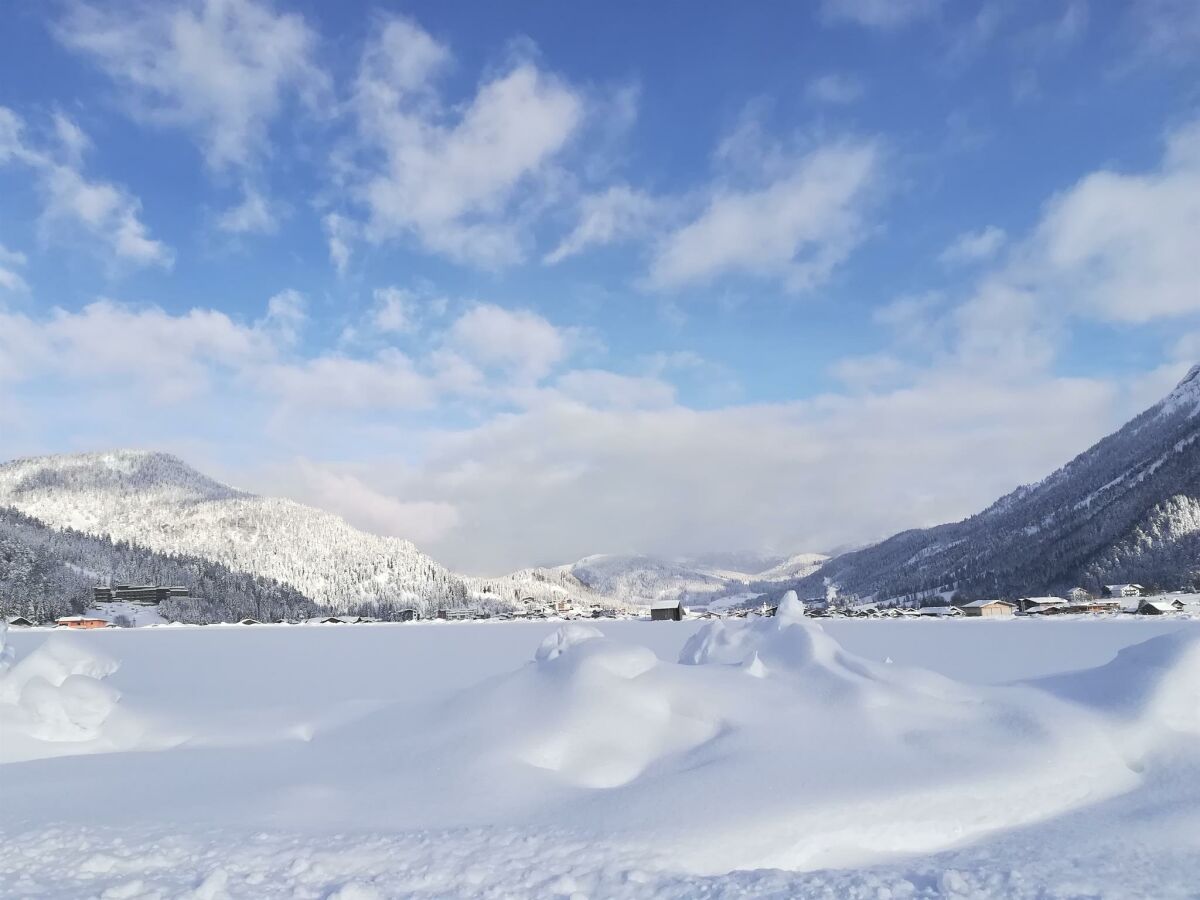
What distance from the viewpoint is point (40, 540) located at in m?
163

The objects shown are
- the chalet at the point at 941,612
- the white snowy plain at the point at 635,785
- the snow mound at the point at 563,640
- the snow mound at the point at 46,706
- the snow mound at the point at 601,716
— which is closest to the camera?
the white snowy plain at the point at 635,785

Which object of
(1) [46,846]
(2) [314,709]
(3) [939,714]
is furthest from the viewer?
(2) [314,709]

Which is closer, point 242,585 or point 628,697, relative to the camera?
point 628,697

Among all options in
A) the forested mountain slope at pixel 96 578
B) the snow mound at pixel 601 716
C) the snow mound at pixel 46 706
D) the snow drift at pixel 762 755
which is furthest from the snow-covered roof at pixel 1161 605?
the forested mountain slope at pixel 96 578

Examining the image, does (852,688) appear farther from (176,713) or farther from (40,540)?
(40,540)

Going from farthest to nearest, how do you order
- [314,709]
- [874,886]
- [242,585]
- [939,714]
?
[242,585], [314,709], [939,714], [874,886]

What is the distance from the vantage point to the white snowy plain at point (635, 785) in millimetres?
7629

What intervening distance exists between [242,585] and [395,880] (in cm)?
19793

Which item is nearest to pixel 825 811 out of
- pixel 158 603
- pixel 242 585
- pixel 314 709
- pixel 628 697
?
pixel 628 697

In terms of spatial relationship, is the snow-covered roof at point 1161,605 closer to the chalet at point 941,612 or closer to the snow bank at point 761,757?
the chalet at point 941,612

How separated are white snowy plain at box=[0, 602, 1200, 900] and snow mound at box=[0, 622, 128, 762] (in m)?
0.05

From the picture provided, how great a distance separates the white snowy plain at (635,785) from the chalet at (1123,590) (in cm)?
13293

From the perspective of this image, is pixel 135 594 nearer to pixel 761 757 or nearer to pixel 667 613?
pixel 667 613

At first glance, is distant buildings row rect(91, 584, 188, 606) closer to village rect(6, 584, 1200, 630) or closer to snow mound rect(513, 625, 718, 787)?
village rect(6, 584, 1200, 630)
